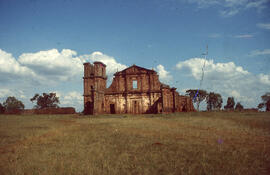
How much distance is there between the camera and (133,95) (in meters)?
36.1

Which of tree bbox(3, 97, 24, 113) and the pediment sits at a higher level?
the pediment

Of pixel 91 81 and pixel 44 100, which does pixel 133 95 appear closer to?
pixel 91 81

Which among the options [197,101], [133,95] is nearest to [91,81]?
[133,95]

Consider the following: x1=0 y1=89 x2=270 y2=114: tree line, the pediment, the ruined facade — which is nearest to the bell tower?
the ruined facade

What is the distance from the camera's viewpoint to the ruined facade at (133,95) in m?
35.2

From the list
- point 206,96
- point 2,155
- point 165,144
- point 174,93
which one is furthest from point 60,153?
point 206,96

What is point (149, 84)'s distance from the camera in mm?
36312

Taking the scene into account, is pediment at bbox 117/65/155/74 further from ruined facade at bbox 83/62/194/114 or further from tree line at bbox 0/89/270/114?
tree line at bbox 0/89/270/114

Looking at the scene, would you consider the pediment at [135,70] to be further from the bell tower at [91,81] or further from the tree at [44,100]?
the tree at [44,100]

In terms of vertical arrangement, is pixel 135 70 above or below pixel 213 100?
above

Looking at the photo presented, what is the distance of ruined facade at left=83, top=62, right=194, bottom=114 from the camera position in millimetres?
35219

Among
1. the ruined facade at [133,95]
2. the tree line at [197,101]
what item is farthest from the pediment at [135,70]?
the tree line at [197,101]

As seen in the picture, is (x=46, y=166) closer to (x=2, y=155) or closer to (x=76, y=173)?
(x=76, y=173)

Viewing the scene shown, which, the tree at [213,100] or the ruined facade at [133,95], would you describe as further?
the tree at [213,100]
